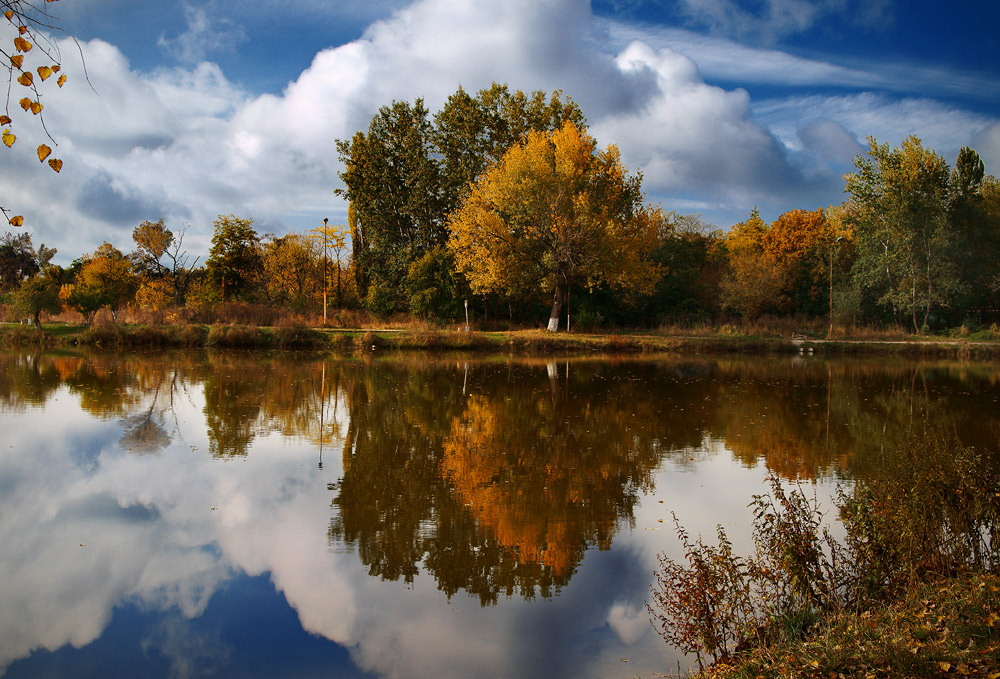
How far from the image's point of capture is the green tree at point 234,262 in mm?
43000

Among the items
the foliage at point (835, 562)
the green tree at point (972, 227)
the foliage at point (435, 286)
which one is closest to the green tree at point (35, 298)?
the foliage at point (435, 286)

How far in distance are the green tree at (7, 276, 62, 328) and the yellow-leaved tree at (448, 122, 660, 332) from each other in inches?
765

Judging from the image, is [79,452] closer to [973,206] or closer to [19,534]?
[19,534]

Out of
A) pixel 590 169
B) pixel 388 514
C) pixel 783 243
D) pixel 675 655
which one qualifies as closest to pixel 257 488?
pixel 388 514

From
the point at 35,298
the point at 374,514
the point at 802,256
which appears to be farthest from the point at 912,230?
the point at 35,298

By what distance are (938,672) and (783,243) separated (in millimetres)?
47208

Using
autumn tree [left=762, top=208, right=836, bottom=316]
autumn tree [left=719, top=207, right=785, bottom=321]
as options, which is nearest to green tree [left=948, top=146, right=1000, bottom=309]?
autumn tree [left=762, top=208, right=836, bottom=316]

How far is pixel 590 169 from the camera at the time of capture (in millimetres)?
33875

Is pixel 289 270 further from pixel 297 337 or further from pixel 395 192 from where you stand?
pixel 297 337

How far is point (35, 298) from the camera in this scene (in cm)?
3003

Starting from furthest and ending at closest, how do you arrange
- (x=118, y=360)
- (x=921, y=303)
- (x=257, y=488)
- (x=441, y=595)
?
(x=921, y=303) → (x=118, y=360) → (x=257, y=488) → (x=441, y=595)

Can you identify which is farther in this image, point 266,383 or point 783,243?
point 783,243

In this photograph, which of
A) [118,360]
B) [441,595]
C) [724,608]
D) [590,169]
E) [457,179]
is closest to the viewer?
[724,608]

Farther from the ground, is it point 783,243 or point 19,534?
point 783,243
